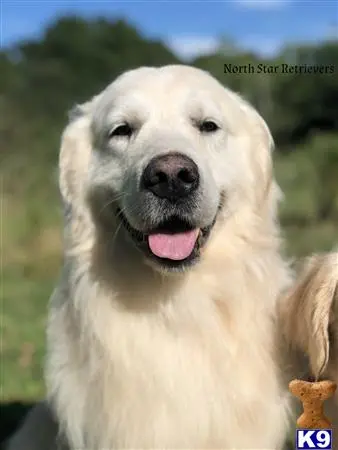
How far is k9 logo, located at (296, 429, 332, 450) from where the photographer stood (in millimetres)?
2420

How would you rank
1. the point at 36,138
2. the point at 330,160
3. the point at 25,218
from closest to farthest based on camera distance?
the point at 25,218
the point at 330,160
the point at 36,138

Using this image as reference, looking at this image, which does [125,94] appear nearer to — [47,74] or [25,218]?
[25,218]

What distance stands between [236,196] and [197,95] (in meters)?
0.44

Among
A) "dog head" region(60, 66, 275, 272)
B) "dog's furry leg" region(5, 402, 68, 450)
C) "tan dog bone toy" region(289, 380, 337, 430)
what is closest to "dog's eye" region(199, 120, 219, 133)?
"dog head" region(60, 66, 275, 272)

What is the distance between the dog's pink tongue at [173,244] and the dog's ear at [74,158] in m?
0.47

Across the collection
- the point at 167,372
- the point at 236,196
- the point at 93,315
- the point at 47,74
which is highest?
the point at 47,74

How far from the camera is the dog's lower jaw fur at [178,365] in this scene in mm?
2693

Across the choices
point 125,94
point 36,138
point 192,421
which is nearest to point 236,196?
point 125,94

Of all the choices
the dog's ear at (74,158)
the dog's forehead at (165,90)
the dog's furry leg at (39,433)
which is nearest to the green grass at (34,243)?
the dog's ear at (74,158)

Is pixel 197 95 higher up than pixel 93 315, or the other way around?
pixel 197 95

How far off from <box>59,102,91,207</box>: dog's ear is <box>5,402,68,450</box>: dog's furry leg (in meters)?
1.01

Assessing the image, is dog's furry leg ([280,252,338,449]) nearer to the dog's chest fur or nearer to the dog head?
the dog's chest fur

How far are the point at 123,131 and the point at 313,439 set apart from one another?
1405 millimetres

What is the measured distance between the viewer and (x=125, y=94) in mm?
2838
